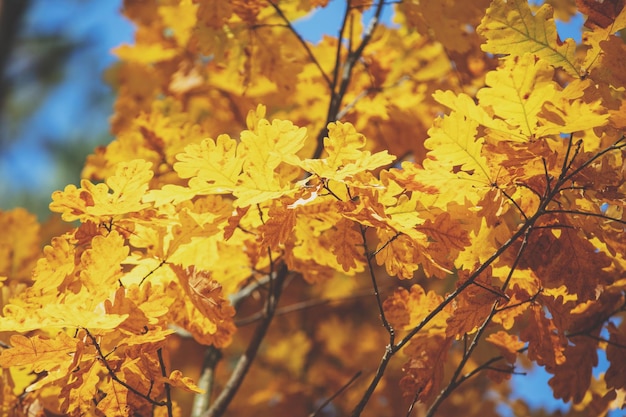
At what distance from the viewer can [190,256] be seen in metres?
1.07

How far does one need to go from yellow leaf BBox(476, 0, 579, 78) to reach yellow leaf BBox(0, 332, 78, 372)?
0.73 metres

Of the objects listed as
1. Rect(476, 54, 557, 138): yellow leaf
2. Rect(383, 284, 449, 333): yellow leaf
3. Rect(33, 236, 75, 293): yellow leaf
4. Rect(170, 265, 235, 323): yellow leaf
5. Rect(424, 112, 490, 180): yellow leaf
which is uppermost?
Rect(476, 54, 557, 138): yellow leaf

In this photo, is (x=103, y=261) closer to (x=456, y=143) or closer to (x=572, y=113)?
(x=456, y=143)

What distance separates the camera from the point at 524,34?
0.88 metres

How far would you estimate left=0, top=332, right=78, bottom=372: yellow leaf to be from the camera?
0.82 m

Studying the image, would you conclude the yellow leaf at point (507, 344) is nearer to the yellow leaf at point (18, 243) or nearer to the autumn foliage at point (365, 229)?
the autumn foliage at point (365, 229)

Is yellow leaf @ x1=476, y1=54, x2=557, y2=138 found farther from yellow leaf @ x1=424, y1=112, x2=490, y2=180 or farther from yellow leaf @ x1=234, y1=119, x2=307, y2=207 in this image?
yellow leaf @ x1=234, y1=119, x2=307, y2=207

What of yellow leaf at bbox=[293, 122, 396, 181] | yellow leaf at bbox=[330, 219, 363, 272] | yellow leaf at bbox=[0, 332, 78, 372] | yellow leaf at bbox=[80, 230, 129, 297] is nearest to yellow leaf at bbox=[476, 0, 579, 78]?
yellow leaf at bbox=[293, 122, 396, 181]

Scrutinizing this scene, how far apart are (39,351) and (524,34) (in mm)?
824

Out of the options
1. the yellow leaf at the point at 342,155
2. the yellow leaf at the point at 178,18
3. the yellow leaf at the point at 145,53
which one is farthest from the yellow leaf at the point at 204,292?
the yellow leaf at the point at 145,53

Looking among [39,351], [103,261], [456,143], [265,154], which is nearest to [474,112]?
[456,143]

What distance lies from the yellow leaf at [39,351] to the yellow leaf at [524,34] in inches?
28.8

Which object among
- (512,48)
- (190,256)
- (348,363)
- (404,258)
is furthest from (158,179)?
(348,363)

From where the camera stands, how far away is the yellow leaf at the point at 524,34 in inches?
34.4
